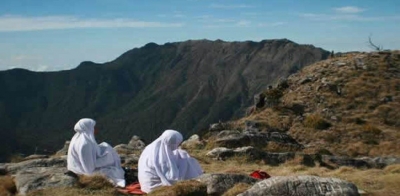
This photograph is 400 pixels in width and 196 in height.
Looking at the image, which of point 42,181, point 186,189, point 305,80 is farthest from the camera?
point 305,80

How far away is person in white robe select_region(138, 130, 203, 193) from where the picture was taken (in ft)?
52.5

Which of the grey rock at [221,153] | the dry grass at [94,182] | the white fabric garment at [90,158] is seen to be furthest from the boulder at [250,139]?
the dry grass at [94,182]

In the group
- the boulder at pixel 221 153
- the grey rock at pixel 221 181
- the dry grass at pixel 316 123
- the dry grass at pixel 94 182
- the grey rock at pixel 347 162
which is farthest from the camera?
the dry grass at pixel 316 123

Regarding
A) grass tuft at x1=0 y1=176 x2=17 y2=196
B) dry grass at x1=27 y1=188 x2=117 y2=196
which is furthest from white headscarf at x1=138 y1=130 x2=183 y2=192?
grass tuft at x1=0 y1=176 x2=17 y2=196

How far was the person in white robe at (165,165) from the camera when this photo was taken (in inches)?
631

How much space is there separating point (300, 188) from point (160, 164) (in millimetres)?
5118

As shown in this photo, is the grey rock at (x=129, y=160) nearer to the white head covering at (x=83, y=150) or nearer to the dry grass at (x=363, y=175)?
the dry grass at (x=363, y=175)

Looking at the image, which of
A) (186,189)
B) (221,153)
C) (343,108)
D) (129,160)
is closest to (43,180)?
(186,189)

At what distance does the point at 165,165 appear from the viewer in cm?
1627

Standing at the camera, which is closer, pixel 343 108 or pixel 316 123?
pixel 316 123

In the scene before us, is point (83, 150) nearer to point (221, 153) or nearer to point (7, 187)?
point (7, 187)

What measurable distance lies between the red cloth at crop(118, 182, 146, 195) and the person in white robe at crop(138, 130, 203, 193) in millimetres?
Result: 177

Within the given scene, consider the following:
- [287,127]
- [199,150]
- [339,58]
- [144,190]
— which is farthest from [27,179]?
[339,58]

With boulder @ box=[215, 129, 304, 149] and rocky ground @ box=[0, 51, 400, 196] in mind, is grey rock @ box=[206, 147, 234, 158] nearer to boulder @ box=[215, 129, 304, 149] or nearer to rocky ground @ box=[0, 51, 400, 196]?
rocky ground @ box=[0, 51, 400, 196]
